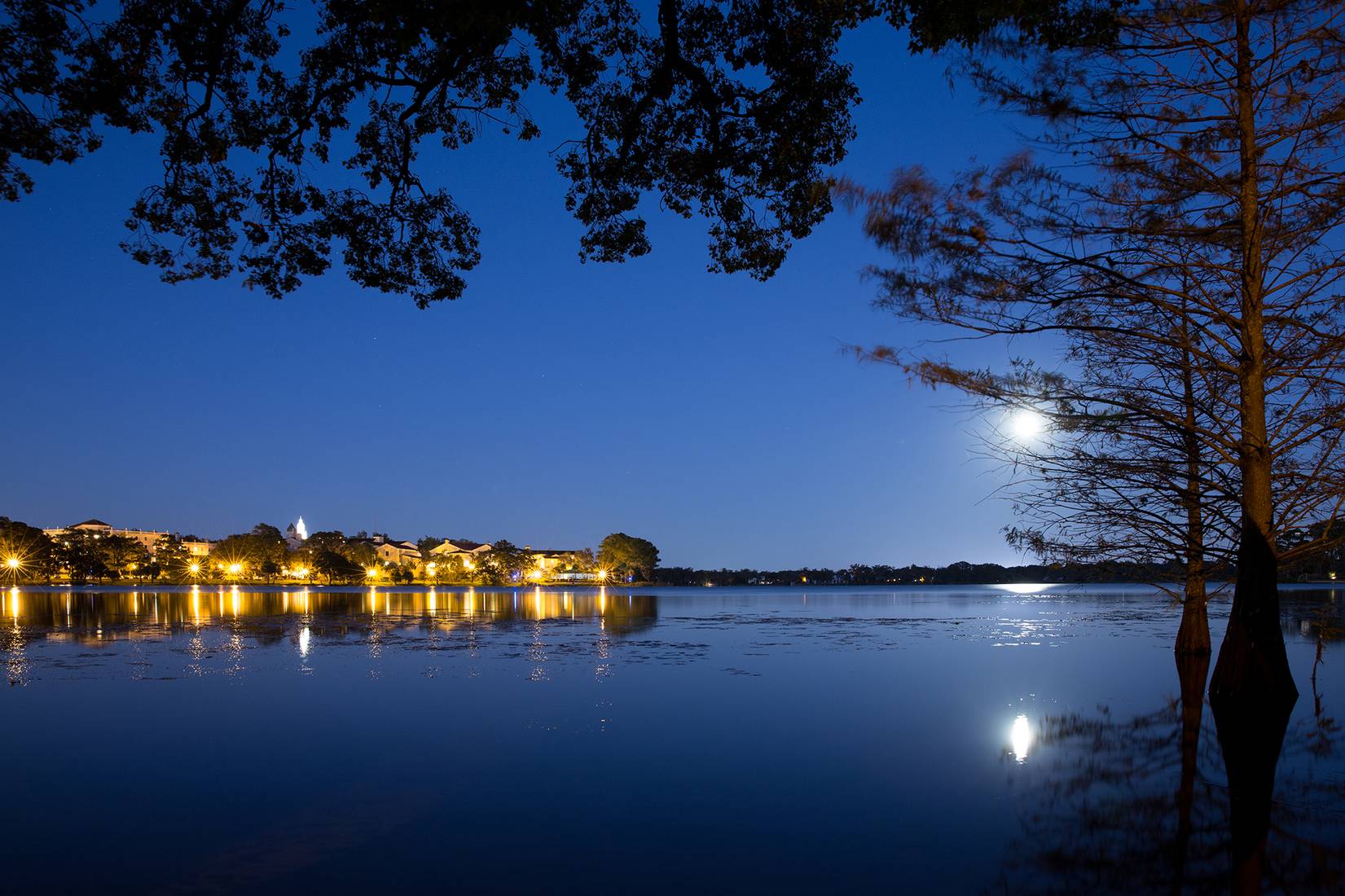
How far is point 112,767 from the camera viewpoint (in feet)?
32.1

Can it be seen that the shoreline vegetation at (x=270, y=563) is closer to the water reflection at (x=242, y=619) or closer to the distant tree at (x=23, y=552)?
the distant tree at (x=23, y=552)

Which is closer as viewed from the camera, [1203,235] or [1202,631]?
[1203,235]

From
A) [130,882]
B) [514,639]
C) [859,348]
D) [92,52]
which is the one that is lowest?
[514,639]

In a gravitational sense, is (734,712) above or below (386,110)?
below

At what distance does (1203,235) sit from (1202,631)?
40.0 ft

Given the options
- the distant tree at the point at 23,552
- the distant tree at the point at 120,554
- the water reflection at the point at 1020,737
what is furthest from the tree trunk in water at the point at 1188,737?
the distant tree at the point at 120,554

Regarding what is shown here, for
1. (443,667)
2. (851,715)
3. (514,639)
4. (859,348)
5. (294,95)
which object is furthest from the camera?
(514,639)

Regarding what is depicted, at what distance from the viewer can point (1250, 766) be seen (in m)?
9.79

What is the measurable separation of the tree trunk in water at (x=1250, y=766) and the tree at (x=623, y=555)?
152 metres

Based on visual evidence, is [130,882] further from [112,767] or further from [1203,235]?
[1203,235]

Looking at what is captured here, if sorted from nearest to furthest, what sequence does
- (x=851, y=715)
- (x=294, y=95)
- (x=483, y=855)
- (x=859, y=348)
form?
(x=483, y=855), (x=294, y=95), (x=859, y=348), (x=851, y=715)

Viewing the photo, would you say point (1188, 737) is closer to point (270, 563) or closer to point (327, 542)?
point (270, 563)

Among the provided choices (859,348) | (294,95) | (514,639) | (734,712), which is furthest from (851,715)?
(514,639)

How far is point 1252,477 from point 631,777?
9.67 metres
